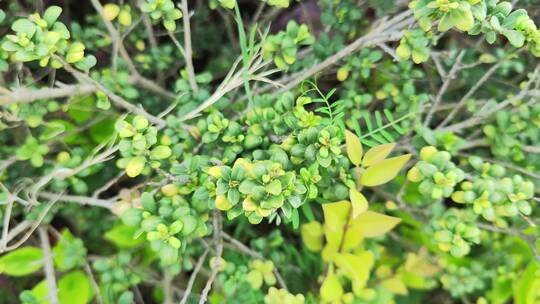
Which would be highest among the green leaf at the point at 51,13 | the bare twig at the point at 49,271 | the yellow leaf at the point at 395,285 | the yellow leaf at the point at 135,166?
the green leaf at the point at 51,13

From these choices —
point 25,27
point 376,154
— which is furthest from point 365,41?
point 25,27

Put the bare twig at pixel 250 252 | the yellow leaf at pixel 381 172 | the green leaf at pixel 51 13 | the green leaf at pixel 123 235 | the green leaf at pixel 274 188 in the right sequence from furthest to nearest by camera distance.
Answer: the green leaf at pixel 123 235 < the bare twig at pixel 250 252 < the yellow leaf at pixel 381 172 < the green leaf at pixel 51 13 < the green leaf at pixel 274 188

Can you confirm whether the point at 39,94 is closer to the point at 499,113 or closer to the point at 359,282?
the point at 359,282

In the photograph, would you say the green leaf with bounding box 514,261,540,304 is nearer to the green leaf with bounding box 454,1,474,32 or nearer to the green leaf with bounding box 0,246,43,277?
the green leaf with bounding box 454,1,474,32

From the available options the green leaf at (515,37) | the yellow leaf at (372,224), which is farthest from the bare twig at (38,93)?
the green leaf at (515,37)

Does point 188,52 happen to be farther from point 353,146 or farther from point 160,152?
point 353,146

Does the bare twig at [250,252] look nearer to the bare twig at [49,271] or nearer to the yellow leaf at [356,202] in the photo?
the yellow leaf at [356,202]
